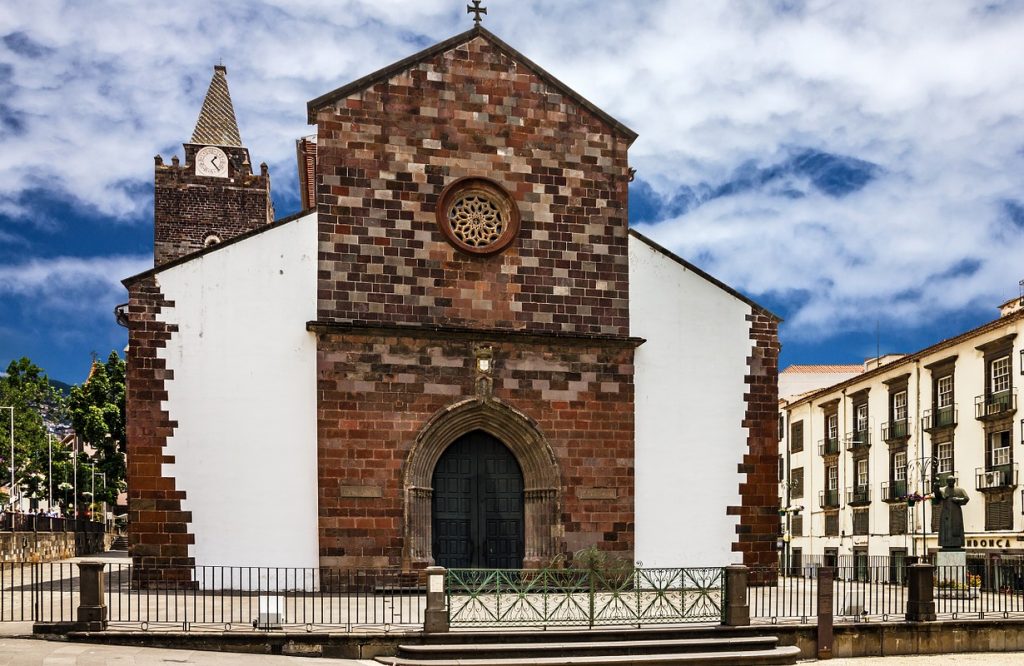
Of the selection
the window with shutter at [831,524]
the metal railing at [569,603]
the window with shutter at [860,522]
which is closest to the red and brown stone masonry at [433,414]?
the metal railing at [569,603]

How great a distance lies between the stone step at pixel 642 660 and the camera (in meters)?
13.8

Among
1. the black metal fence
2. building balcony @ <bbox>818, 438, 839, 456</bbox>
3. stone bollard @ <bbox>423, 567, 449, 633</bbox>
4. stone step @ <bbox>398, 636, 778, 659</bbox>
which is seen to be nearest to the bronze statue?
stone step @ <bbox>398, 636, 778, 659</bbox>

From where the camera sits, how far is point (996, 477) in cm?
3159

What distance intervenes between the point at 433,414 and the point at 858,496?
2566 cm

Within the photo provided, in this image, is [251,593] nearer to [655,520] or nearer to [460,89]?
[655,520]

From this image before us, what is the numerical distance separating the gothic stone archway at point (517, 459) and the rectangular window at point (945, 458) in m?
19.9

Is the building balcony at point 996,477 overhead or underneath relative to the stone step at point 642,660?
overhead

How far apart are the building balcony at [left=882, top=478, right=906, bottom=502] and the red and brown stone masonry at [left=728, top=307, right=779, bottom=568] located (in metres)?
17.8

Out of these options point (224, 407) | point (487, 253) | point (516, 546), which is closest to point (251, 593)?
point (224, 407)

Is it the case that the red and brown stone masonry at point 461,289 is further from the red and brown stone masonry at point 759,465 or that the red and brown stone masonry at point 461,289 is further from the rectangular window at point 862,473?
the rectangular window at point 862,473

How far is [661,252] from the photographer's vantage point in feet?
68.0

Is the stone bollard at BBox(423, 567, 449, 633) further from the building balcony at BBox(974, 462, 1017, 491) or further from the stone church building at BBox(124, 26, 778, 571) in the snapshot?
the building balcony at BBox(974, 462, 1017, 491)

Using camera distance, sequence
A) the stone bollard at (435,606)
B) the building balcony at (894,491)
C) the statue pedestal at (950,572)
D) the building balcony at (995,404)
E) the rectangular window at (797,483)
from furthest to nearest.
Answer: the rectangular window at (797,483)
the building balcony at (894,491)
the building balcony at (995,404)
the statue pedestal at (950,572)
the stone bollard at (435,606)

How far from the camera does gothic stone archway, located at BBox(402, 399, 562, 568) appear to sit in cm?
1884
